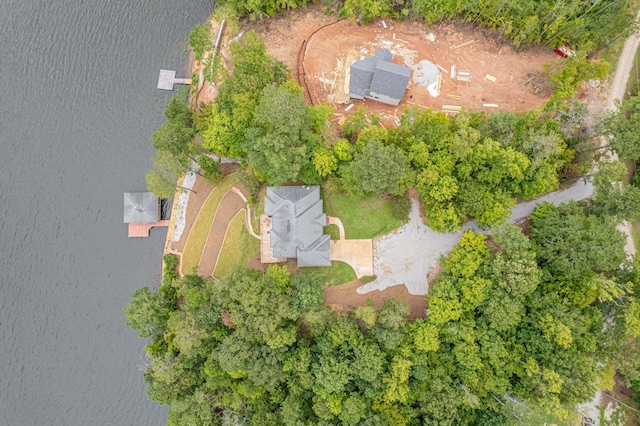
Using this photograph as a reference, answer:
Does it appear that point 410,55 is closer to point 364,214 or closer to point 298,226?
point 364,214

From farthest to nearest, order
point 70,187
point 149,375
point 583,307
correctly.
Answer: point 70,187
point 149,375
point 583,307

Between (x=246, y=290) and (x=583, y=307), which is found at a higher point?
(x=583, y=307)

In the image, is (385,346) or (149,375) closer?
(385,346)

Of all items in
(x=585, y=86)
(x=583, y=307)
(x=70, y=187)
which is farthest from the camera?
(x=70, y=187)

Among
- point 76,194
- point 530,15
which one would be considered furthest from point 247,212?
point 530,15

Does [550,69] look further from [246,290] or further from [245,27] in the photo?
[246,290]

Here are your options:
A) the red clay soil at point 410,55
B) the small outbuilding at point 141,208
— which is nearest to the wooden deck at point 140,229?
the small outbuilding at point 141,208

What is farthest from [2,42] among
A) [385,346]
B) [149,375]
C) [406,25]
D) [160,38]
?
[385,346]
